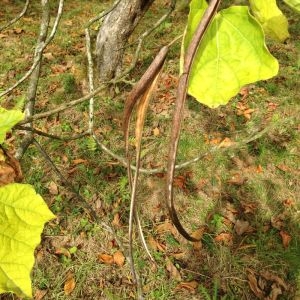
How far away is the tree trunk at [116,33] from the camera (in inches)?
124

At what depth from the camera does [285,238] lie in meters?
2.79

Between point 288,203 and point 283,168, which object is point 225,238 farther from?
point 283,168

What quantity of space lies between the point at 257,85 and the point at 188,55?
150 inches

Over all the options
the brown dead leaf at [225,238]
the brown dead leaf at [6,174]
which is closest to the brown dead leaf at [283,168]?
the brown dead leaf at [225,238]

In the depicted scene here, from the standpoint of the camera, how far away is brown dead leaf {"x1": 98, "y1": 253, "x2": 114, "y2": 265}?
8.82 feet

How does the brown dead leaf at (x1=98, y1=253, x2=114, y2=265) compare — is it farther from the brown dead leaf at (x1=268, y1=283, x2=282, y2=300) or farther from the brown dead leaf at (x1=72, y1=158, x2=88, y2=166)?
the brown dead leaf at (x1=268, y1=283, x2=282, y2=300)

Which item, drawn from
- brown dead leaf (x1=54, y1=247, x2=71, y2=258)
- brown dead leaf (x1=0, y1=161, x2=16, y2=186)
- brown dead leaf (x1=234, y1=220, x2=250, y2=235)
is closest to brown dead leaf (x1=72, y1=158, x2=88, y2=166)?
brown dead leaf (x1=54, y1=247, x2=71, y2=258)

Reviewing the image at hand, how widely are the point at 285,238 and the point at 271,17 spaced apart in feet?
8.53

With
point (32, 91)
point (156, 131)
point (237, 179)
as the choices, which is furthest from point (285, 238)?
point (32, 91)

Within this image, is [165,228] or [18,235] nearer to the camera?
[18,235]

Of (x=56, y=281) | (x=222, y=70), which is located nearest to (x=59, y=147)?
(x=56, y=281)

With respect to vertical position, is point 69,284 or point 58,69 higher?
point 58,69

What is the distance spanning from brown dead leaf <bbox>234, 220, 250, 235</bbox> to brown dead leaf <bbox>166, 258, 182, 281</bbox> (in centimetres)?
56

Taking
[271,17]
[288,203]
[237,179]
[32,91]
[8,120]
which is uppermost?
[271,17]
